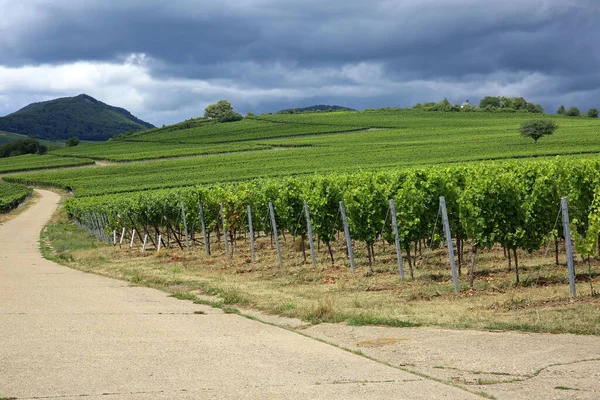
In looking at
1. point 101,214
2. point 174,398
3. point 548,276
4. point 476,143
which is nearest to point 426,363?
point 174,398

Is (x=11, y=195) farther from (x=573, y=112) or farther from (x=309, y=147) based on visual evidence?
(x=573, y=112)

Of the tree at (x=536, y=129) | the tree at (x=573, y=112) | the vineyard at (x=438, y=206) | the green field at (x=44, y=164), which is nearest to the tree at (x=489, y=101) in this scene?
the tree at (x=573, y=112)

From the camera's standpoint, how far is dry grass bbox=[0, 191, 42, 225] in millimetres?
70456

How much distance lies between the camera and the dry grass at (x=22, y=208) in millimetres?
70456

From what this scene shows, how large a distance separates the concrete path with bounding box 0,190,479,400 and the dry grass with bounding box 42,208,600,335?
6.47 feet

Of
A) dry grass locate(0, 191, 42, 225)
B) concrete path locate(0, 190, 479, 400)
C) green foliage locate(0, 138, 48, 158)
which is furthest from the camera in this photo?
green foliage locate(0, 138, 48, 158)

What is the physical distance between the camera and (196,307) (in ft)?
47.8

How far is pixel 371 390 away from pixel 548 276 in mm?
9963

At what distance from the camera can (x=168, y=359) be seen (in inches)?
355

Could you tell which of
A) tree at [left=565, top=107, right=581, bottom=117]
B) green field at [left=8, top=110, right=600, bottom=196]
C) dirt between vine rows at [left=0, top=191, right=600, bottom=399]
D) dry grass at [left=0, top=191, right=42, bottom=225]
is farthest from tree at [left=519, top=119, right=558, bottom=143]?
tree at [left=565, top=107, right=581, bottom=117]

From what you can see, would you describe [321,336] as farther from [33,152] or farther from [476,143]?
[33,152]

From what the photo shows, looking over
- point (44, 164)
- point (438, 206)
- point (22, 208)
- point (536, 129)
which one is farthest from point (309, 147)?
point (438, 206)

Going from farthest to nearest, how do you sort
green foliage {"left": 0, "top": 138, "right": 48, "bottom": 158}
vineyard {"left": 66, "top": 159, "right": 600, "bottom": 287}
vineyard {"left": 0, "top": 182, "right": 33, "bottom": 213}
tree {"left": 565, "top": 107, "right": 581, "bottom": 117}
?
green foliage {"left": 0, "top": 138, "right": 48, "bottom": 158}, tree {"left": 565, "top": 107, "right": 581, "bottom": 117}, vineyard {"left": 0, "top": 182, "right": 33, "bottom": 213}, vineyard {"left": 66, "top": 159, "right": 600, "bottom": 287}

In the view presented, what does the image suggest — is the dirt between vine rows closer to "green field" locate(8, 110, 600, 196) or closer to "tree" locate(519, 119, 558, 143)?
"green field" locate(8, 110, 600, 196)
